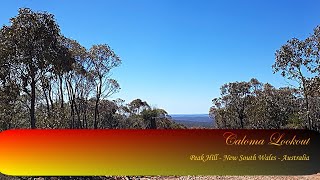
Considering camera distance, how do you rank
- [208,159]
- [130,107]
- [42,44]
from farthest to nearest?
[130,107], [42,44], [208,159]

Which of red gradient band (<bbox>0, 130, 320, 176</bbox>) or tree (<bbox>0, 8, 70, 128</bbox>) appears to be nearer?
red gradient band (<bbox>0, 130, 320, 176</bbox>)

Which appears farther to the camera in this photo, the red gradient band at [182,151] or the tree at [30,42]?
the tree at [30,42]

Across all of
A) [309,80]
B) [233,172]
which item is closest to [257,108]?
[309,80]

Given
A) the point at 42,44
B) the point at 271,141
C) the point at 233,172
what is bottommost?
the point at 233,172

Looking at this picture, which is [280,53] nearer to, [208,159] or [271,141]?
[271,141]

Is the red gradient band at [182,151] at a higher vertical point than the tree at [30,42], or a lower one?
lower

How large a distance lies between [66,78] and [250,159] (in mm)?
27694

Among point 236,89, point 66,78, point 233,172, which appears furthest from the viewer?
point 236,89

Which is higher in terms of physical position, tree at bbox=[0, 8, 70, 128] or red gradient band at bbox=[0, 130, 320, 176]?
tree at bbox=[0, 8, 70, 128]

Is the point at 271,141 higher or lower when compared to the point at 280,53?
lower

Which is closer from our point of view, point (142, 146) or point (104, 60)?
point (142, 146)

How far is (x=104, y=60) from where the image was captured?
1551 inches

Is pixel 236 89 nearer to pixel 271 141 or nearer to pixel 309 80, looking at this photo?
pixel 309 80

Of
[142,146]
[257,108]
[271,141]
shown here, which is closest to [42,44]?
[142,146]
